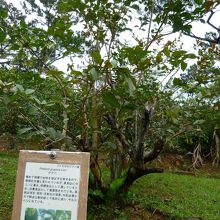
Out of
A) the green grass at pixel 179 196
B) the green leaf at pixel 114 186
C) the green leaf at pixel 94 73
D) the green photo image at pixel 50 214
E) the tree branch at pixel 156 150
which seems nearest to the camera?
the green leaf at pixel 94 73

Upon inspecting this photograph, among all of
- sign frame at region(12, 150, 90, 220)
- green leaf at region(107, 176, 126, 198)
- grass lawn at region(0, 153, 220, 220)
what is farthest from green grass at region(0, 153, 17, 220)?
sign frame at region(12, 150, 90, 220)

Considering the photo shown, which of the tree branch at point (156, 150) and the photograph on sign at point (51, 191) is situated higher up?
the tree branch at point (156, 150)

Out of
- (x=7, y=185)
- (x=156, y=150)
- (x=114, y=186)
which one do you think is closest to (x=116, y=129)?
(x=156, y=150)

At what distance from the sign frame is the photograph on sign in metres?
0.02

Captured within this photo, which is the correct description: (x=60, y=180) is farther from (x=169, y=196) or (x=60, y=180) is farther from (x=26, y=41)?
(x=169, y=196)

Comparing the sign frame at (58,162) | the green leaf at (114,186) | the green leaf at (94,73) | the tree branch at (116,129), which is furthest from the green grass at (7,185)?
the green leaf at (94,73)

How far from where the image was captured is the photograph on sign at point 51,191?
6.96 ft

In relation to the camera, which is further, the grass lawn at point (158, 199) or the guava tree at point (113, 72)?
the grass lawn at point (158, 199)

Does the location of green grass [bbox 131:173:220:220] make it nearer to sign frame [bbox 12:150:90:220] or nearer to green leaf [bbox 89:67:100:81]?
sign frame [bbox 12:150:90:220]

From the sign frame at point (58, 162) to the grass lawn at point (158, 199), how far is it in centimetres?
163

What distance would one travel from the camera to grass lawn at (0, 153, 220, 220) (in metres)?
3.87

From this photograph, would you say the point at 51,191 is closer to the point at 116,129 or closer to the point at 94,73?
the point at 94,73

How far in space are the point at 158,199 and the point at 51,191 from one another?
289 centimetres

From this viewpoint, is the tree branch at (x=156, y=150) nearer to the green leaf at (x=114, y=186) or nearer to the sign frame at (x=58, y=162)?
the green leaf at (x=114, y=186)
